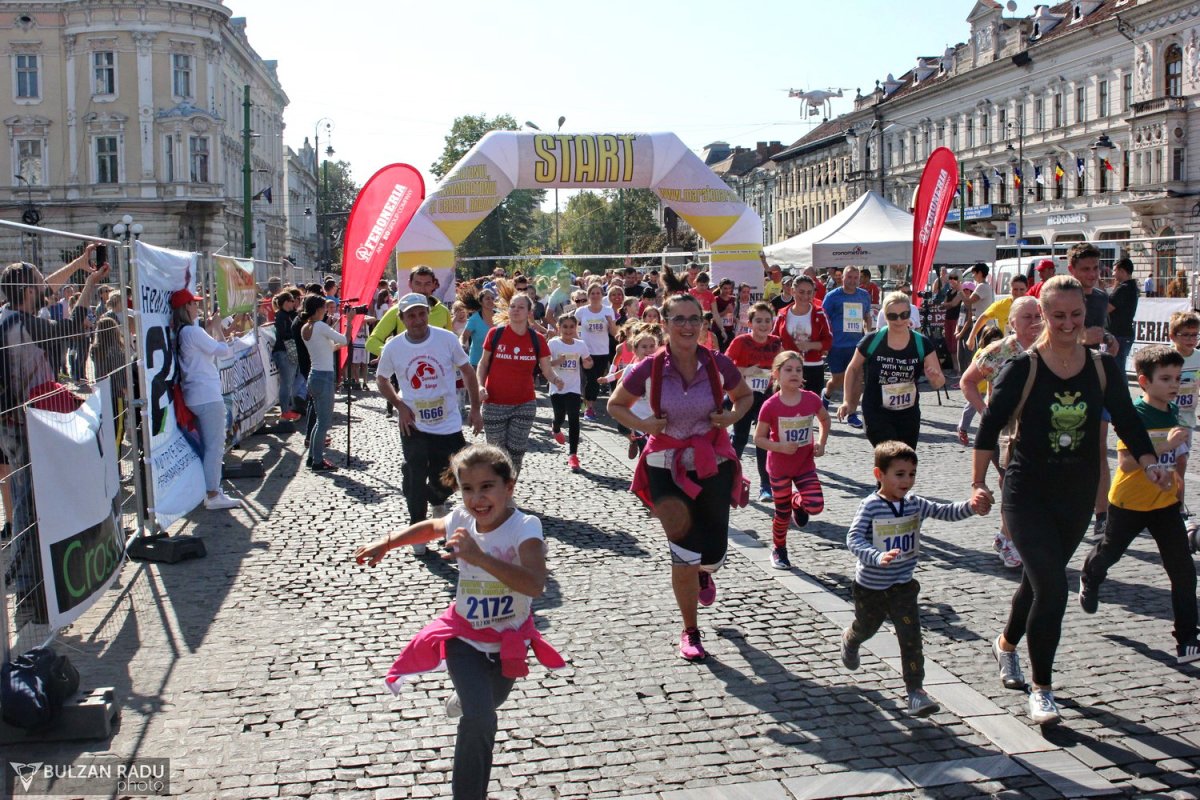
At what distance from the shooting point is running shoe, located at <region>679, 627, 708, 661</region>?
5574 mm

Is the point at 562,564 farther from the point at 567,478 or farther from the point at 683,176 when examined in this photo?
the point at 683,176

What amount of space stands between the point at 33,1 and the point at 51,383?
59.8 m

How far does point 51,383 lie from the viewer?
5.80 metres

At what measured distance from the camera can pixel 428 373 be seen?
7.85 meters

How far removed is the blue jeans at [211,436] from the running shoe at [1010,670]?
6.53m

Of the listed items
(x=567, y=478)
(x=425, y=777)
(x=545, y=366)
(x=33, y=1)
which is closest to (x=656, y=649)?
(x=425, y=777)

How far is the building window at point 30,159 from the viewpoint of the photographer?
190 feet

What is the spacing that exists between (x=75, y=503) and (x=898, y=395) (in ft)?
16.4

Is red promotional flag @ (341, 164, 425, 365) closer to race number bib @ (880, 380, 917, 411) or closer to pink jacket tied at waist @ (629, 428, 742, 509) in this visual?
race number bib @ (880, 380, 917, 411)

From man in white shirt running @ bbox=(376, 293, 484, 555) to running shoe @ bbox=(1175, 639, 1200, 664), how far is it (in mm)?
4424

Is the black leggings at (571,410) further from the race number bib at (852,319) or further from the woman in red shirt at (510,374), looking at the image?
the race number bib at (852,319)

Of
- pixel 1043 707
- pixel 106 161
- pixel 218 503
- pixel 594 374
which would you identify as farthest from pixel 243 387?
pixel 106 161

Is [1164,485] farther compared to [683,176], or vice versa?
[683,176]

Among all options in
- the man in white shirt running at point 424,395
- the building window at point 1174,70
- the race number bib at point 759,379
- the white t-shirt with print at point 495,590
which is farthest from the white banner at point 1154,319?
the building window at point 1174,70
